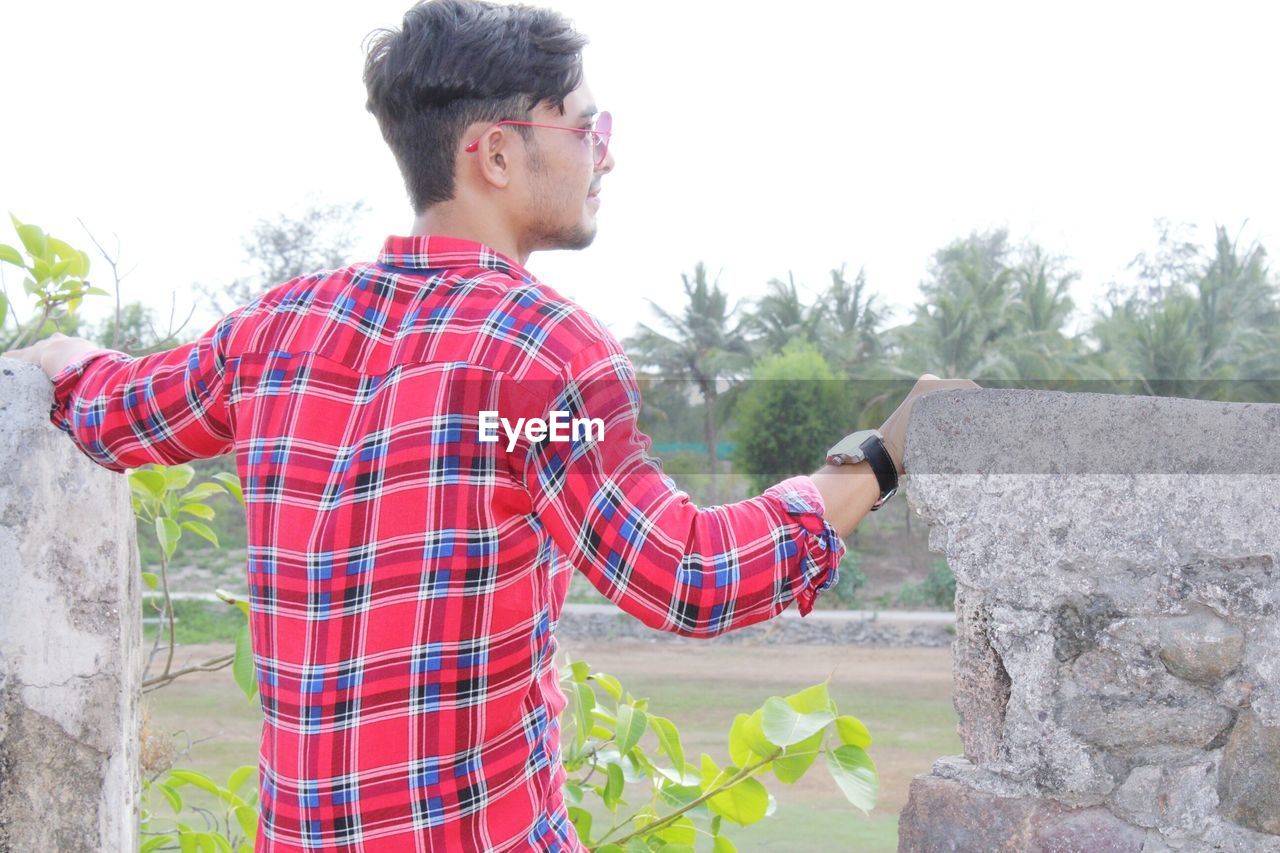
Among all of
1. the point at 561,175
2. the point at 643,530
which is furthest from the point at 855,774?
the point at 561,175

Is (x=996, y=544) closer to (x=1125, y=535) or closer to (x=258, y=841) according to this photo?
(x=1125, y=535)

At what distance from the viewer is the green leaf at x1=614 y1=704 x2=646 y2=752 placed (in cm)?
178

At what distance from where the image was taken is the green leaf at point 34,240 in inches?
67.0

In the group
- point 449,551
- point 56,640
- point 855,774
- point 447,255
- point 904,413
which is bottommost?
point 855,774

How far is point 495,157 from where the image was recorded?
1036mm

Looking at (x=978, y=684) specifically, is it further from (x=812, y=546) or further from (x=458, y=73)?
(x=458, y=73)

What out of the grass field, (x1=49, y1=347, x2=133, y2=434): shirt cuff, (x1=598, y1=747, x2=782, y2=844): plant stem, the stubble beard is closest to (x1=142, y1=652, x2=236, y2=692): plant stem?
(x1=49, y1=347, x2=133, y2=434): shirt cuff

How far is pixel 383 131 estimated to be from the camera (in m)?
1.08

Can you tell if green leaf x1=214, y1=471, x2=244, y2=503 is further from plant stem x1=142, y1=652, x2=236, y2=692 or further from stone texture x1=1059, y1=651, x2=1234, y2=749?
stone texture x1=1059, y1=651, x2=1234, y2=749

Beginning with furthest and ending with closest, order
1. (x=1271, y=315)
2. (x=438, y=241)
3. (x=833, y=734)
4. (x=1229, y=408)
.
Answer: (x=1271, y=315)
(x=833, y=734)
(x=1229, y=408)
(x=438, y=241)

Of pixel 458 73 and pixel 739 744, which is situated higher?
pixel 458 73

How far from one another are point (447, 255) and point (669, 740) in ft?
3.28

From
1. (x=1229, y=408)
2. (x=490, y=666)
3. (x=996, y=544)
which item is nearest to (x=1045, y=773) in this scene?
(x=996, y=544)

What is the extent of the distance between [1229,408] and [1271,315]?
2298 cm
